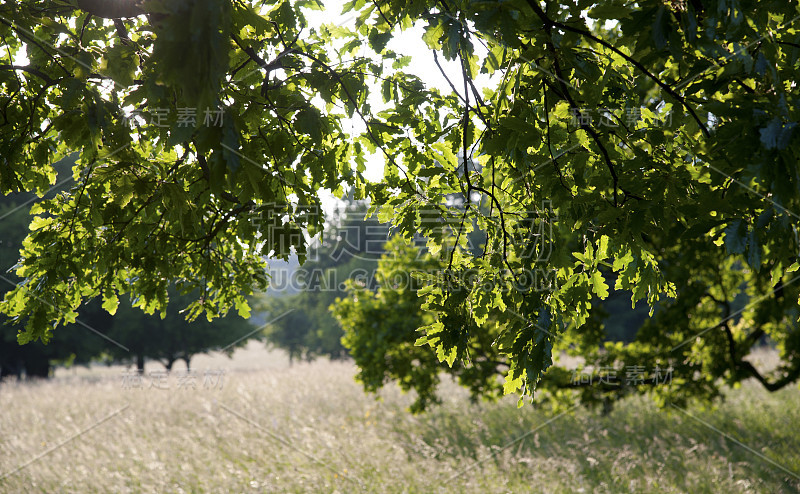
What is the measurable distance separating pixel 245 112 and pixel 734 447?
419 inches

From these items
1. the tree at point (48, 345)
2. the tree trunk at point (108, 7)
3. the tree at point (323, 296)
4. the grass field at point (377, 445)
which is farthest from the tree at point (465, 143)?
the tree at point (323, 296)

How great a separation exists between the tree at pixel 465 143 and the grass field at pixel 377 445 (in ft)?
16.0

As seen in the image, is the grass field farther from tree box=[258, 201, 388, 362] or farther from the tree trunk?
tree box=[258, 201, 388, 362]

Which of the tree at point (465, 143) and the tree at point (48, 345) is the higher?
the tree at point (465, 143)

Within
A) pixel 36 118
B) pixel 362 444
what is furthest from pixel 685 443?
pixel 36 118

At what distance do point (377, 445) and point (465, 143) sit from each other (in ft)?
27.1

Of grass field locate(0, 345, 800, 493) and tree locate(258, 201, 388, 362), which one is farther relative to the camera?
tree locate(258, 201, 388, 362)

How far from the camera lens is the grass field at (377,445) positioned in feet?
25.6

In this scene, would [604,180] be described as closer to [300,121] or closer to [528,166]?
[528,166]

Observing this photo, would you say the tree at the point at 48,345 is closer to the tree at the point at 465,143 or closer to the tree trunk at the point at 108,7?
the tree at the point at 465,143

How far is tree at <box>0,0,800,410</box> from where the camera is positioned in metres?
1.83

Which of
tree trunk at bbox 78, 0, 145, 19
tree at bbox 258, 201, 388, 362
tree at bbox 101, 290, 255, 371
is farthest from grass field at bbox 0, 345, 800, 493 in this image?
tree at bbox 258, 201, 388, 362

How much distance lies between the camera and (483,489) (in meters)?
7.30

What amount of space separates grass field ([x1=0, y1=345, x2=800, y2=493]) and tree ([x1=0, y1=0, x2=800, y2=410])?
4.88m
